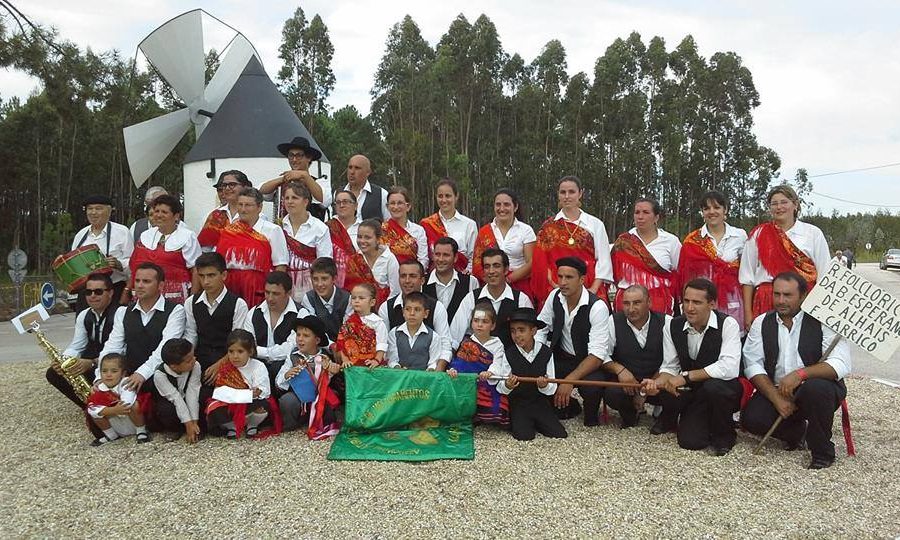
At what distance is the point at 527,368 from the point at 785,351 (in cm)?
195

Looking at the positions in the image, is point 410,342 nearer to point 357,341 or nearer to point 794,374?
point 357,341

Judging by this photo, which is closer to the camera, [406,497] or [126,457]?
[406,497]

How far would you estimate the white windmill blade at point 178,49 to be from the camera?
15492mm

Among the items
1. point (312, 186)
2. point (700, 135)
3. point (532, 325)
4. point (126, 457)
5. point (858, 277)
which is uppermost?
point (700, 135)

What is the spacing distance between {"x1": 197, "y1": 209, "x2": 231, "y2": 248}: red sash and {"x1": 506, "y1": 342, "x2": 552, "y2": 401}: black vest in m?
3.10

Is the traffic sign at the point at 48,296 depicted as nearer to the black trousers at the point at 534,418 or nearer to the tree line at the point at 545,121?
the black trousers at the point at 534,418

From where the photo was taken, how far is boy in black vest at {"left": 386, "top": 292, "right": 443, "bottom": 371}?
17.9ft

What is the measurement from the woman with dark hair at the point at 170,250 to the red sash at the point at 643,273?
393 centimetres

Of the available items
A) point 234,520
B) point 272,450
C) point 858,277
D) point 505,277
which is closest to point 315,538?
point 234,520

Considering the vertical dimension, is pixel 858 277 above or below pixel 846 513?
above

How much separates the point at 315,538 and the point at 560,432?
2396 mm

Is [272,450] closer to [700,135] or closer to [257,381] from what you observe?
[257,381]

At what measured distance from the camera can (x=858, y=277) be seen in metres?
4.63

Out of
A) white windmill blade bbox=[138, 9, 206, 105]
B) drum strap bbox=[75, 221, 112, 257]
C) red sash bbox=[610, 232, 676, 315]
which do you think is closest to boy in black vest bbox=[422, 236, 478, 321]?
red sash bbox=[610, 232, 676, 315]
